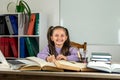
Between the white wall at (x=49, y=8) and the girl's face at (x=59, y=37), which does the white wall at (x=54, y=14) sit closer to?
the white wall at (x=49, y=8)

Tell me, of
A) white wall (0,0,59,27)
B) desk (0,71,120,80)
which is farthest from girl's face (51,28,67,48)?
desk (0,71,120,80)

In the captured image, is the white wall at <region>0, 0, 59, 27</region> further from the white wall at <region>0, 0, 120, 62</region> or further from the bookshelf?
the bookshelf

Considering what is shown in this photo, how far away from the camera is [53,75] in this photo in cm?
107

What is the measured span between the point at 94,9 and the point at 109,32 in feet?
1.34

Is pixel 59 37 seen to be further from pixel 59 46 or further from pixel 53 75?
pixel 53 75

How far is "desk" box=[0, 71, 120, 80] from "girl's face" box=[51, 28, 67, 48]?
4.07 feet

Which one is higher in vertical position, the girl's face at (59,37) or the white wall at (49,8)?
the white wall at (49,8)

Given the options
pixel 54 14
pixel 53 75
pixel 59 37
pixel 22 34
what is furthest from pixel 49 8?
pixel 53 75

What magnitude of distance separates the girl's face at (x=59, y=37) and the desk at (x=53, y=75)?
124 cm

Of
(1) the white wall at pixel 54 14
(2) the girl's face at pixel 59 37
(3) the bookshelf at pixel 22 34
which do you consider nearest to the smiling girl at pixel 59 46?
(2) the girl's face at pixel 59 37

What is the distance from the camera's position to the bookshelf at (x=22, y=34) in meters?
3.30

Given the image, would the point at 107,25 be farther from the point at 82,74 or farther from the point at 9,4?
the point at 82,74

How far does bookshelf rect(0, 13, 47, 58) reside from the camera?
330 centimetres

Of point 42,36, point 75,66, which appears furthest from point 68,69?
point 42,36
